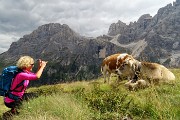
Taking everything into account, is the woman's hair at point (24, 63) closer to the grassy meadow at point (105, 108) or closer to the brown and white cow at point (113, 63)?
the grassy meadow at point (105, 108)

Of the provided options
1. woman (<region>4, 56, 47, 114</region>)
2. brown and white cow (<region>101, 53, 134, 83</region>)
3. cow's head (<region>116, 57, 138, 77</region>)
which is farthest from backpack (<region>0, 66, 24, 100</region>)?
brown and white cow (<region>101, 53, 134, 83</region>)

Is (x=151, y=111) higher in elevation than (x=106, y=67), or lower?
lower

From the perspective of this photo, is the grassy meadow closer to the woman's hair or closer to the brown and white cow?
the woman's hair

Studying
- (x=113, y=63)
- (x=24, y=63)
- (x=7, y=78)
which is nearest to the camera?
(x=7, y=78)

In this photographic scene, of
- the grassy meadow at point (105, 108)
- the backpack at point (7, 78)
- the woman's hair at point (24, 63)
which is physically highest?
the woman's hair at point (24, 63)

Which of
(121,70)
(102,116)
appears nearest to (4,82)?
(102,116)

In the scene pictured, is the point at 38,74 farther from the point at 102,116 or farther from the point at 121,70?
the point at 121,70

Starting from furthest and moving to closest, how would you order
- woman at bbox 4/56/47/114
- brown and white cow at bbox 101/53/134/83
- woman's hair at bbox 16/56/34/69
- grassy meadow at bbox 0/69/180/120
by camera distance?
brown and white cow at bbox 101/53/134/83
woman's hair at bbox 16/56/34/69
woman at bbox 4/56/47/114
grassy meadow at bbox 0/69/180/120

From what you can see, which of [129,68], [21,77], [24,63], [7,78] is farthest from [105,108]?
[129,68]

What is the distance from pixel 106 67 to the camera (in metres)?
20.8

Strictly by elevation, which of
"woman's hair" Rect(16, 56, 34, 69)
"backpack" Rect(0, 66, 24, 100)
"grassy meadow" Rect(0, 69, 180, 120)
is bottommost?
"grassy meadow" Rect(0, 69, 180, 120)

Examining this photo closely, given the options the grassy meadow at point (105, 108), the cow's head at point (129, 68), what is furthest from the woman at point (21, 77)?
the cow's head at point (129, 68)

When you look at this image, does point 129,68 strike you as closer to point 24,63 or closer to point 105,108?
point 24,63

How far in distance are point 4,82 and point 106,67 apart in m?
11.3
